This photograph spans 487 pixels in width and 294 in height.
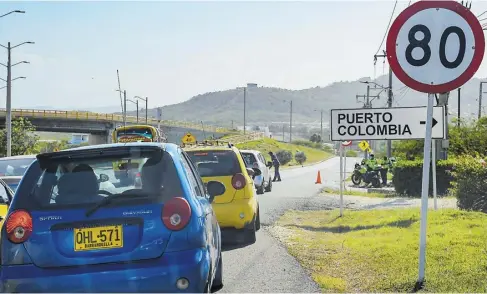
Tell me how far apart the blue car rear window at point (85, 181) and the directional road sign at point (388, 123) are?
556 cm

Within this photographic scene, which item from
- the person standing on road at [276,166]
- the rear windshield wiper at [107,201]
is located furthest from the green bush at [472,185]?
Answer: the person standing on road at [276,166]

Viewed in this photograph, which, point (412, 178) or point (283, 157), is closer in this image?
point (412, 178)

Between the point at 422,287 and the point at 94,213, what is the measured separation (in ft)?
11.4

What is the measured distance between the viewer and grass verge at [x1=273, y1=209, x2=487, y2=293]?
7.27 metres

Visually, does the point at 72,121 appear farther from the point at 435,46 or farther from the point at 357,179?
the point at 435,46

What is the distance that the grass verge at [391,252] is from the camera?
7266 mm

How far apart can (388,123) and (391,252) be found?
2739mm

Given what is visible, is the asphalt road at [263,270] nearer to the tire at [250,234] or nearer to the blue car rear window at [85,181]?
the tire at [250,234]

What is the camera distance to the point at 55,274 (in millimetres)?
5270

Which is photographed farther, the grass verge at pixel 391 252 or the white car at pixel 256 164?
the white car at pixel 256 164

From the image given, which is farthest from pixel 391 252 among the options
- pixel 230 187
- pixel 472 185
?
pixel 472 185

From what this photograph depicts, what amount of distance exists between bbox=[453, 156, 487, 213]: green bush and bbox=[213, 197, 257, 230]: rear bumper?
251 inches

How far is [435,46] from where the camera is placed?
255 inches

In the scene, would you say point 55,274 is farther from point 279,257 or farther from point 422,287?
point 279,257
